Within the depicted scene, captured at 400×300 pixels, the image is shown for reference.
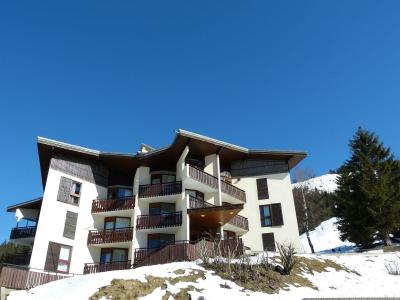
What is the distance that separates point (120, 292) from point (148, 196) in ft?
44.8

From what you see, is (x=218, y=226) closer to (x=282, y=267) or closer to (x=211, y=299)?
(x=282, y=267)

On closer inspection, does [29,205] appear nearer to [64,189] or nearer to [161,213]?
[64,189]

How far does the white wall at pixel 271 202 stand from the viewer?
30.7 m

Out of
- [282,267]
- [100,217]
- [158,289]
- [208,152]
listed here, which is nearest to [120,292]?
[158,289]

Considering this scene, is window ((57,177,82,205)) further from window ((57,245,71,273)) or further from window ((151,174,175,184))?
window ((151,174,175,184))

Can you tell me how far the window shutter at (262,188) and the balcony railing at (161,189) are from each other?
24.3ft

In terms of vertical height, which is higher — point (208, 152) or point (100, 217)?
point (208, 152)

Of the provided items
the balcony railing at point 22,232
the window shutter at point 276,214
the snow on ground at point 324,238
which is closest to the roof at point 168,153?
the window shutter at point 276,214

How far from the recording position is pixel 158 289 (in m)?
17.3

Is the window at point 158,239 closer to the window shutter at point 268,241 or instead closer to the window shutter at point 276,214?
the window shutter at point 268,241

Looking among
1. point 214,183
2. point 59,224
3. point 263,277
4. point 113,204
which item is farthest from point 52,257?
point 263,277

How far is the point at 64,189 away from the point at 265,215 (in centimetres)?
1653

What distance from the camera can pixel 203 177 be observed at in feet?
100

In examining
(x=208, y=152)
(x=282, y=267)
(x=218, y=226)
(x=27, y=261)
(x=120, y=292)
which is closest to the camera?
(x=120, y=292)
